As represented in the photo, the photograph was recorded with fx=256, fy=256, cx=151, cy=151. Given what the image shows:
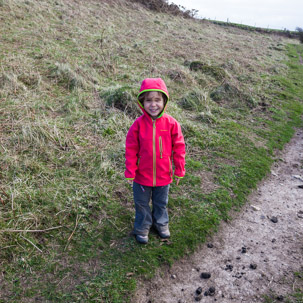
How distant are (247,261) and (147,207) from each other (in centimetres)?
140

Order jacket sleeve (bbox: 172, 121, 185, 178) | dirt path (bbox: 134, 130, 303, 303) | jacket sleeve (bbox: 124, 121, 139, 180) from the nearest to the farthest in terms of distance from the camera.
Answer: dirt path (bbox: 134, 130, 303, 303) → jacket sleeve (bbox: 124, 121, 139, 180) → jacket sleeve (bbox: 172, 121, 185, 178)

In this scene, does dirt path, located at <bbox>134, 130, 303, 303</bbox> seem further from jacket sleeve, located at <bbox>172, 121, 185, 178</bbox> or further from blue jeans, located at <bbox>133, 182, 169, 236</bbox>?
jacket sleeve, located at <bbox>172, 121, 185, 178</bbox>

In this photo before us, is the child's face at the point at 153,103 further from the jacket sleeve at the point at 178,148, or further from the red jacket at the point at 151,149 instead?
the jacket sleeve at the point at 178,148

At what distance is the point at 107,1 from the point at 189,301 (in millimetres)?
20774

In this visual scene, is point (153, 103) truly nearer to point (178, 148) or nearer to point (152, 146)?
point (152, 146)

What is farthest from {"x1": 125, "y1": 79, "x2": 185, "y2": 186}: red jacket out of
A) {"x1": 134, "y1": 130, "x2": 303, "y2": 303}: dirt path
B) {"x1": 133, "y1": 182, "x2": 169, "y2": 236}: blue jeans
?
{"x1": 134, "y1": 130, "x2": 303, "y2": 303}: dirt path

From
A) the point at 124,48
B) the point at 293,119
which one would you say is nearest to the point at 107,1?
the point at 124,48

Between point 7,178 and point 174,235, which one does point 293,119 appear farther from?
point 7,178

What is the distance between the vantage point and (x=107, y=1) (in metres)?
18.8

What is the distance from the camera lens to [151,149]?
2.88 meters

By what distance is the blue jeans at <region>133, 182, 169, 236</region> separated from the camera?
3.09 meters

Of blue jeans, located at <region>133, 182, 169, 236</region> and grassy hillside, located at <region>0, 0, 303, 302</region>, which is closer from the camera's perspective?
grassy hillside, located at <region>0, 0, 303, 302</region>

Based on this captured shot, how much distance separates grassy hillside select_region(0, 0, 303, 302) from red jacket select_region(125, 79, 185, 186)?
872mm

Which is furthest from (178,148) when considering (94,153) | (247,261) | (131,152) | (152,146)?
(94,153)
